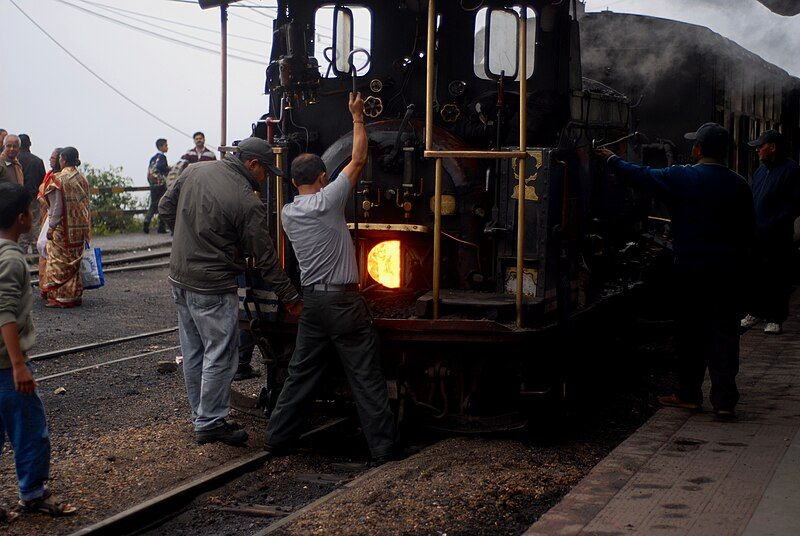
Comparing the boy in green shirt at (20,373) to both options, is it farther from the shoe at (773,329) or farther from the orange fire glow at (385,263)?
the shoe at (773,329)

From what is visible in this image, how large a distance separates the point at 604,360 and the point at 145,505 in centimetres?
535

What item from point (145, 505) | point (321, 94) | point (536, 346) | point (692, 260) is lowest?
point (145, 505)

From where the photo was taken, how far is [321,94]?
8.09 m

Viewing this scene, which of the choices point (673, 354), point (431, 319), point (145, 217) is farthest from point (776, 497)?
point (145, 217)

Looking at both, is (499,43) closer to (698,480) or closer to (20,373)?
(698,480)

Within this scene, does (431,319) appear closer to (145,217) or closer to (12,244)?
(12,244)

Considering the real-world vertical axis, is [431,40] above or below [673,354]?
above

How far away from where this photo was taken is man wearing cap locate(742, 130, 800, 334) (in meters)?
10.0

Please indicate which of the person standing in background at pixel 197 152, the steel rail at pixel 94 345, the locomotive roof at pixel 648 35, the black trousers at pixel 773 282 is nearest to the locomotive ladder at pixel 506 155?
the black trousers at pixel 773 282

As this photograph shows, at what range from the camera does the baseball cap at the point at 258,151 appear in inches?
265

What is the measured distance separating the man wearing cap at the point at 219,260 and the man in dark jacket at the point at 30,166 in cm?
975

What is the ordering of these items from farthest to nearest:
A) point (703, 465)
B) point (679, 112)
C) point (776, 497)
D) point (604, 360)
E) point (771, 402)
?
point (679, 112), point (604, 360), point (771, 402), point (703, 465), point (776, 497)

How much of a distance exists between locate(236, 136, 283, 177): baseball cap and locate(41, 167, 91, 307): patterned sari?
6.81 meters

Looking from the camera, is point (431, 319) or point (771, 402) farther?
point (771, 402)
